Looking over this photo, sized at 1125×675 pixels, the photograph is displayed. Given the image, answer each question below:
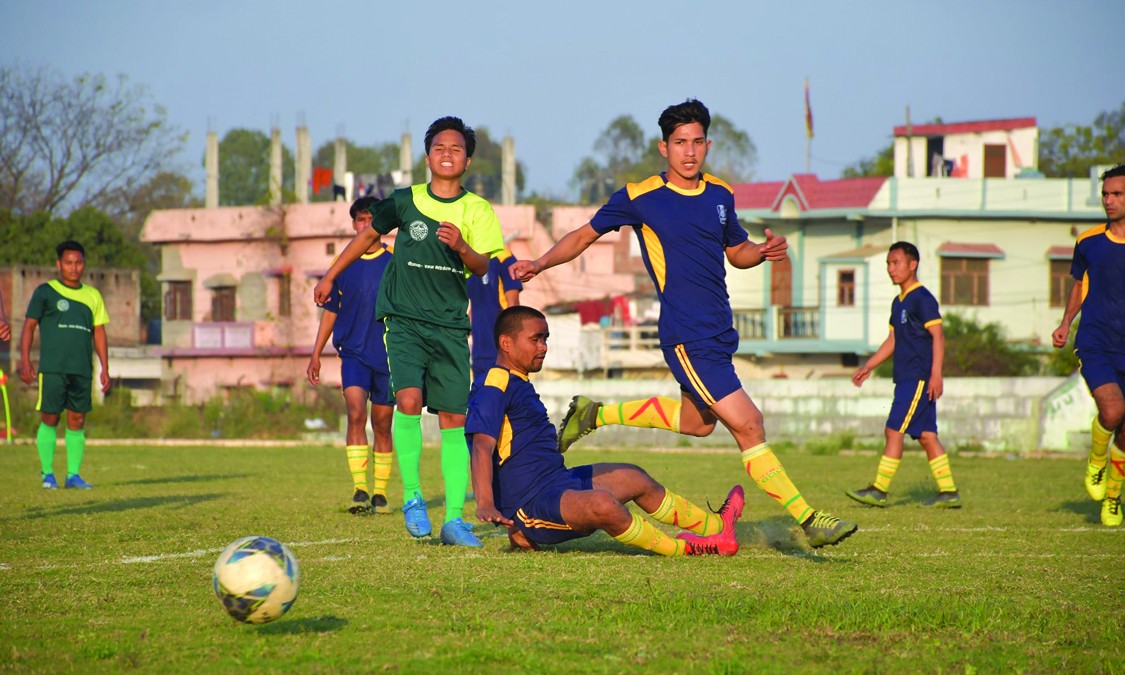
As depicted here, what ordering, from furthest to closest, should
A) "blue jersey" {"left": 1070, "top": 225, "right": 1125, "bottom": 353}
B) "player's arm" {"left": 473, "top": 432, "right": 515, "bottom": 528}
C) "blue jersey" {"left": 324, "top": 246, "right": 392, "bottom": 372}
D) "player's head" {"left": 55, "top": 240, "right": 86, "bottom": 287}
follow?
"player's head" {"left": 55, "top": 240, "right": 86, "bottom": 287} → "blue jersey" {"left": 324, "top": 246, "right": 392, "bottom": 372} → "blue jersey" {"left": 1070, "top": 225, "right": 1125, "bottom": 353} → "player's arm" {"left": 473, "top": 432, "right": 515, "bottom": 528}

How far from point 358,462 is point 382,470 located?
28 cm

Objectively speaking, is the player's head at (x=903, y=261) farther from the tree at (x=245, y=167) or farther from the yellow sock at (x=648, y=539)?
the tree at (x=245, y=167)

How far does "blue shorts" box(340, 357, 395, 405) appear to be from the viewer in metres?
10.1

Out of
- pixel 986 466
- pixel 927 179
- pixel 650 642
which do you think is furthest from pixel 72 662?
pixel 927 179

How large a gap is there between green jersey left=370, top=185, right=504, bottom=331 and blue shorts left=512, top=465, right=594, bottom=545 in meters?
1.63

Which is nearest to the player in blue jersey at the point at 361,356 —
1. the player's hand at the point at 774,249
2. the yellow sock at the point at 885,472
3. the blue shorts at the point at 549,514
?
the blue shorts at the point at 549,514

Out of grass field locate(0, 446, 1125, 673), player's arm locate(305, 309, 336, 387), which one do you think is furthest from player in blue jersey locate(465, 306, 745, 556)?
player's arm locate(305, 309, 336, 387)

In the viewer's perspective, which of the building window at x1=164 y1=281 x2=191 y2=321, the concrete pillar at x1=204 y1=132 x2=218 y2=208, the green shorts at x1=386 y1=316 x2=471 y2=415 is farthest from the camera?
the concrete pillar at x1=204 y1=132 x2=218 y2=208

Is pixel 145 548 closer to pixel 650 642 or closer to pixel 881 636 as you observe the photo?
pixel 650 642

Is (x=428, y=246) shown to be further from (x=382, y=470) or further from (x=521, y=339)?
(x=382, y=470)

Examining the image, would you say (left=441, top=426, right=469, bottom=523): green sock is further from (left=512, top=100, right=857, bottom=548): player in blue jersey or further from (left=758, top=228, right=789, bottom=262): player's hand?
(left=758, top=228, right=789, bottom=262): player's hand

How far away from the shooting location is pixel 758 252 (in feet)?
22.3

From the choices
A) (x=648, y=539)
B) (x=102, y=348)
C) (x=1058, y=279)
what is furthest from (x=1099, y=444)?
(x=1058, y=279)

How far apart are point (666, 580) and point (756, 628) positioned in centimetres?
110
